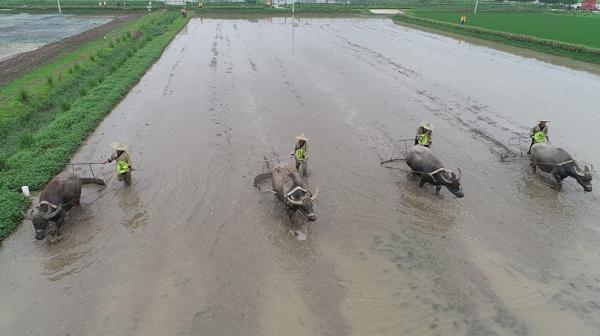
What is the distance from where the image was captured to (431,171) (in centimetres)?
1174

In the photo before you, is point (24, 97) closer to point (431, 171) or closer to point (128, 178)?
point (128, 178)

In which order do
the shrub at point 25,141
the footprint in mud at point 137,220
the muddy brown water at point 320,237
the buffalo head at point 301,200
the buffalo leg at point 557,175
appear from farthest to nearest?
the shrub at point 25,141 → the buffalo leg at point 557,175 → the footprint in mud at point 137,220 → the buffalo head at point 301,200 → the muddy brown water at point 320,237

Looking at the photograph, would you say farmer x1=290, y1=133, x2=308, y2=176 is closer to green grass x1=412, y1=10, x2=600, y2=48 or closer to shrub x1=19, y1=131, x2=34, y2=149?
shrub x1=19, y1=131, x2=34, y2=149

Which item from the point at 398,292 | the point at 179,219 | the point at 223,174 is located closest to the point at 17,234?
the point at 179,219

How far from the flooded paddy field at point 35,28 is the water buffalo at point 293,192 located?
87.4 feet

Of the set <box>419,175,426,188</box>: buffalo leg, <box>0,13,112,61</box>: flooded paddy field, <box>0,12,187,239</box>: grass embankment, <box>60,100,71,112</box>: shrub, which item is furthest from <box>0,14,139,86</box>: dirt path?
<box>419,175,426,188</box>: buffalo leg

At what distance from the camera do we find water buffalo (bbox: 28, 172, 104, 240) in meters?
9.51

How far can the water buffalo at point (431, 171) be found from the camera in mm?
11150

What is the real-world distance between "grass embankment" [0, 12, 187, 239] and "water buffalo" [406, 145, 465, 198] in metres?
10.4

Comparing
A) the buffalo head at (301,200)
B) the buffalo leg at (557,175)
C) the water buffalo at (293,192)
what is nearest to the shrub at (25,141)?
the water buffalo at (293,192)

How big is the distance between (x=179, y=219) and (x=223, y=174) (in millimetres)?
2597

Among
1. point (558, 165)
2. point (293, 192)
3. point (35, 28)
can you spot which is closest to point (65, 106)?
point (293, 192)

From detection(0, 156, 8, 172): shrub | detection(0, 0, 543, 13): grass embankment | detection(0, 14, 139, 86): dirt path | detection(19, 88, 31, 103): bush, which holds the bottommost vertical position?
detection(0, 156, 8, 172): shrub

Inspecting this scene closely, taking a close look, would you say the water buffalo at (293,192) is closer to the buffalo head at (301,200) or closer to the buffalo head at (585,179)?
the buffalo head at (301,200)
